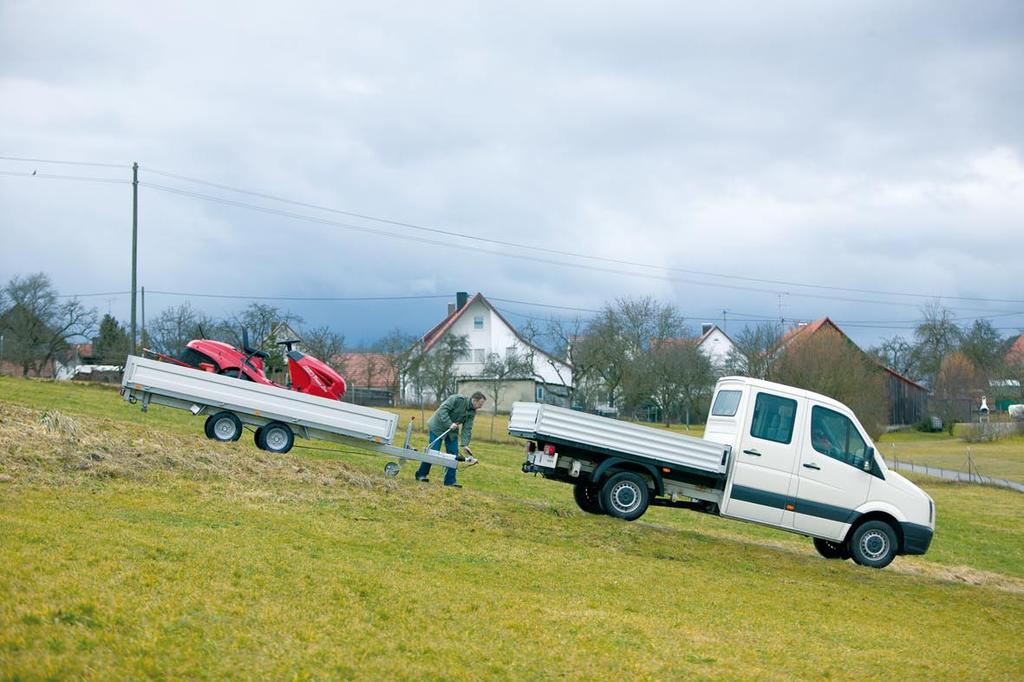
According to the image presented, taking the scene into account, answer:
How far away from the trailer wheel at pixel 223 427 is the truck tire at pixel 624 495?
22.6 feet

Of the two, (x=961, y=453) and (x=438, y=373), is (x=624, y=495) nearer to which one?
(x=438, y=373)

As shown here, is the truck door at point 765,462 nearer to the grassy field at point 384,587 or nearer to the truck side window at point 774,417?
the truck side window at point 774,417

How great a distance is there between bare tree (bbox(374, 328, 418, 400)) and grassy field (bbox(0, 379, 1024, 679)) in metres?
43.0

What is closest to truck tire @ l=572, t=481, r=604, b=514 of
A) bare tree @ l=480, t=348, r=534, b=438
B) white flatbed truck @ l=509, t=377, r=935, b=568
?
white flatbed truck @ l=509, t=377, r=935, b=568

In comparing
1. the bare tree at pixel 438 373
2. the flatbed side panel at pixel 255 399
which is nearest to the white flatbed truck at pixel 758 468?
the flatbed side panel at pixel 255 399

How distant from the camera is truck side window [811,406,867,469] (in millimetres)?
14898

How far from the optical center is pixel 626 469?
14.8 m

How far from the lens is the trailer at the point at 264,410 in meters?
17.3

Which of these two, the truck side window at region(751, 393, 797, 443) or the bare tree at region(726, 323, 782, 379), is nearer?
the truck side window at region(751, 393, 797, 443)

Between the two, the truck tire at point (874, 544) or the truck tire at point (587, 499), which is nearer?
the truck tire at point (874, 544)

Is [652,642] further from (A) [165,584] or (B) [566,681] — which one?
(A) [165,584]

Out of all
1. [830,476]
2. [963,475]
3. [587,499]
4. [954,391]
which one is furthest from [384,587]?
[954,391]

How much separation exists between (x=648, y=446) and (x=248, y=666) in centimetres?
894

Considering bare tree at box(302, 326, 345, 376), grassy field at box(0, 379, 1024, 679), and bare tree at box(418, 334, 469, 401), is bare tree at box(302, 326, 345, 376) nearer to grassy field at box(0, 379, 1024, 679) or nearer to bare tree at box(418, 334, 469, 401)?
bare tree at box(418, 334, 469, 401)
